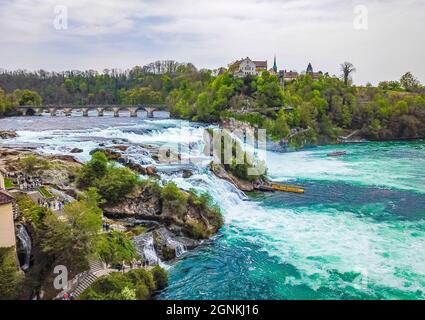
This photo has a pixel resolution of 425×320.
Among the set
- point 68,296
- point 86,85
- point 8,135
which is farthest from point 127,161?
point 86,85

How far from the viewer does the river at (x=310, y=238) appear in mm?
16797

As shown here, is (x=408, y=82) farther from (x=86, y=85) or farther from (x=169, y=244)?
(x=169, y=244)

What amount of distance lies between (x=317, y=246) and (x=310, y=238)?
→ 110cm

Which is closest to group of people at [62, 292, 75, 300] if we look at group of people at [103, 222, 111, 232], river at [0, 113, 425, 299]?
river at [0, 113, 425, 299]

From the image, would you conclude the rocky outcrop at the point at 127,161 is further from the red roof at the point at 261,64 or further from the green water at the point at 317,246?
the red roof at the point at 261,64

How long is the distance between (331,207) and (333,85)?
52884 millimetres

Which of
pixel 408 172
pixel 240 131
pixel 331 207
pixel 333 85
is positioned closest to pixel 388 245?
pixel 331 207

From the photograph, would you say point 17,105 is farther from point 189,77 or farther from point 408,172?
point 408,172

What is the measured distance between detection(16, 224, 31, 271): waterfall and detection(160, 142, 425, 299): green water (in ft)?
17.8

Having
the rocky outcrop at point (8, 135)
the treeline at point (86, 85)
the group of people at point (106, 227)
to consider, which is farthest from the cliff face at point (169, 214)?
the treeline at point (86, 85)

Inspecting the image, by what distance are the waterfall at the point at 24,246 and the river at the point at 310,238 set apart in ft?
17.3

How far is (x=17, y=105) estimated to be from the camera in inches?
2623

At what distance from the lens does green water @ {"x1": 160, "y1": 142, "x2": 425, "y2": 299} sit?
54.7 feet
